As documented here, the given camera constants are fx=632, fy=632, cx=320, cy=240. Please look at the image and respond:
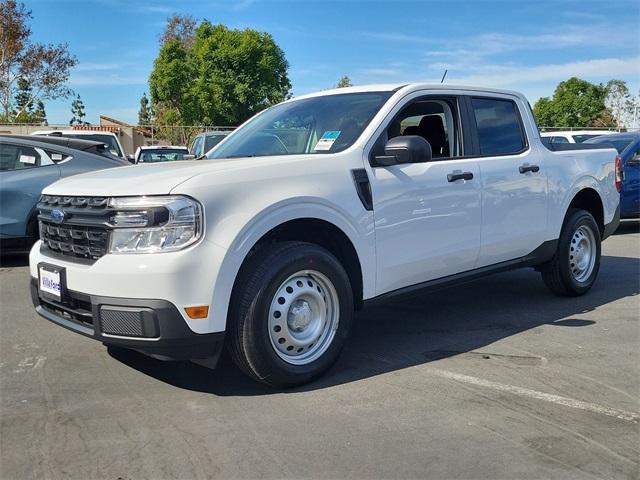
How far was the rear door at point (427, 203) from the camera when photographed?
4262 mm

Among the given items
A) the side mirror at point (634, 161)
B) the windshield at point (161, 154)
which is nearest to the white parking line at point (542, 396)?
the side mirror at point (634, 161)

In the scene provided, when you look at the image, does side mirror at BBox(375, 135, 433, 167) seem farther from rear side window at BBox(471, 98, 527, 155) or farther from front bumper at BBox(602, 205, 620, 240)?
front bumper at BBox(602, 205, 620, 240)

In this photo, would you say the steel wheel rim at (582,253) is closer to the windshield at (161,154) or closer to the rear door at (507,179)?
the rear door at (507,179)

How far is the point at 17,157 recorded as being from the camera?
25.9ft

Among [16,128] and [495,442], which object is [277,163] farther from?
[16,128]

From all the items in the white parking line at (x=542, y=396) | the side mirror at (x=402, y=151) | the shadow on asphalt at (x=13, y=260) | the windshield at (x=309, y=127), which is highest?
the windshield at (x=309, y=127)

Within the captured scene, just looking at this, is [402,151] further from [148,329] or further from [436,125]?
[148,329]

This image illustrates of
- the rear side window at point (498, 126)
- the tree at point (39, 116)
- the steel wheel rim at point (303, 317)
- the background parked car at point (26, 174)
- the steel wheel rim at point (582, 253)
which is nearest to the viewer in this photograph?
the steel wheel rim at point (303, 317)

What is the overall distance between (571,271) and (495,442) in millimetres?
3379

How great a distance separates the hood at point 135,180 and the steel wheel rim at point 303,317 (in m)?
0.84

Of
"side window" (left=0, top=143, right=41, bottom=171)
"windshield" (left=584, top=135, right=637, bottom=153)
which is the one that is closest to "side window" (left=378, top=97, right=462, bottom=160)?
"side window" (left=0, top=143, right=41, bottom=171)

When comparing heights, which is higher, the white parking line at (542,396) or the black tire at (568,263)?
the black tire at (568,263)

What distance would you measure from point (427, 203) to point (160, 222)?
6.47ft

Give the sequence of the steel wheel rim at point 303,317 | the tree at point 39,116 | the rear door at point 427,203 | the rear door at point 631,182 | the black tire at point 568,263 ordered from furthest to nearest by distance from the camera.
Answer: the tree at point 39,116 → the rear door at point 631,182 → the black tire at point 568,263 → the rear door at point 427,203 → the steel wheel rim at point 303,317
